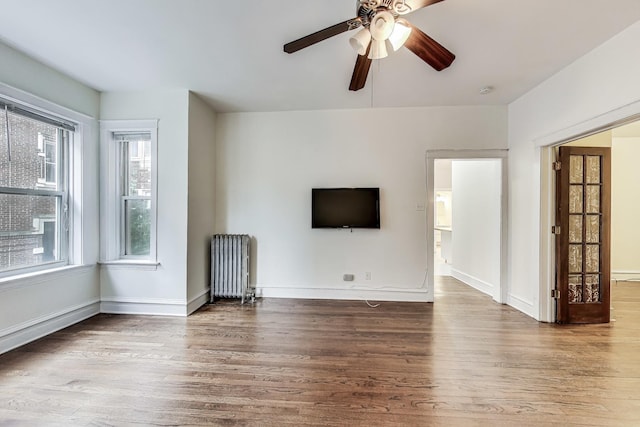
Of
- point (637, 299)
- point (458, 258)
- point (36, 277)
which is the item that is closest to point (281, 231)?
point (36, 277)

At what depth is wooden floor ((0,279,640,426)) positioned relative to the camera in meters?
1.81

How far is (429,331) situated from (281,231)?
2.36m

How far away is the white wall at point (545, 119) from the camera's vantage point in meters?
2.43

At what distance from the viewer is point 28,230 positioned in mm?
2945

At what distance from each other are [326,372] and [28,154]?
3.59 metres

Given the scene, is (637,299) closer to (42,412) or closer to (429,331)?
(429,331)

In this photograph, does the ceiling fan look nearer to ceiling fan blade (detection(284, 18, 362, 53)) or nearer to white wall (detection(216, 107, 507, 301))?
ceiling fan blade (detection(284, 18, 362, 53))

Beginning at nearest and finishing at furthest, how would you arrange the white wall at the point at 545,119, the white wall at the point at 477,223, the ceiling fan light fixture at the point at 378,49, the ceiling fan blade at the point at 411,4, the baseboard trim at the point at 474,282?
the ceiling fan blade at the point at 411,4, the ceiling fan light fixture at the point at 378,49, the white wall at the point at 545,119, the white wall at the point at 477,223, the baseboard trim at the point at 474,282

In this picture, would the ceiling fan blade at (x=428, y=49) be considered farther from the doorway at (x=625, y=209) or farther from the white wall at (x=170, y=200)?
the doorway at (x=625, y=209)

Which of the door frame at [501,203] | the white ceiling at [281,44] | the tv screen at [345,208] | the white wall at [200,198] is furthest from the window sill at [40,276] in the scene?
the door frame at [501,203]

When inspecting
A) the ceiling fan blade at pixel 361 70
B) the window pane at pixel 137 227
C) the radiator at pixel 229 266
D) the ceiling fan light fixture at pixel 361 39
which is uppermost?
the ceiling fan blade at pixel 361 70

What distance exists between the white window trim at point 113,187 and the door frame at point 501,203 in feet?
12.0

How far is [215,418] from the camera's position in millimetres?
1761

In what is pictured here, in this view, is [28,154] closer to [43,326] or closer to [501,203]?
[43,326]
